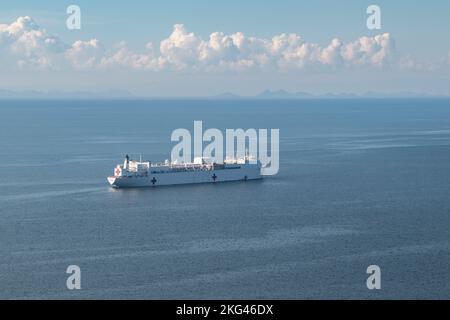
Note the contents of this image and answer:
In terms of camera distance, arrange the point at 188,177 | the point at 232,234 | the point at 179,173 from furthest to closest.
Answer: the point at 188,177 < the point at 179,173 < the point at 232,234

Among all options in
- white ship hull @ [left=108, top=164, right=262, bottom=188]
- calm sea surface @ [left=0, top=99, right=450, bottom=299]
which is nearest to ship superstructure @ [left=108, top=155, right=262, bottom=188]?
white ship hull @ [left=108, top=164, right=262, bottom=188]

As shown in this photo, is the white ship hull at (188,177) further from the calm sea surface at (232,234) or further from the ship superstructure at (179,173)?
the calm sea surface at (232,234)

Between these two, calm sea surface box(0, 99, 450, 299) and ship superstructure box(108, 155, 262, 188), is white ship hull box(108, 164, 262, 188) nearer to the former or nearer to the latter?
ship superstructure box(108, 155, 262, 188)

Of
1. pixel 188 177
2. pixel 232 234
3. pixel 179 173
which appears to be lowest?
pixel 232 234

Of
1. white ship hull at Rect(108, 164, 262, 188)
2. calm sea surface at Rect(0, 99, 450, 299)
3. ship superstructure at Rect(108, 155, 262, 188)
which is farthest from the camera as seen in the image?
ship superstructure at Rect(108, 155, 262, 188)

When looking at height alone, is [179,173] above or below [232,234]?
above

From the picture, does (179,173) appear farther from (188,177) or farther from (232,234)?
(232,234)

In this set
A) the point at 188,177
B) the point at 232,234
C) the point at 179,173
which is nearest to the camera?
the point at 232,234

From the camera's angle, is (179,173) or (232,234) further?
(179,173)

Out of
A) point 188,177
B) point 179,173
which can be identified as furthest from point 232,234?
point 188,177
